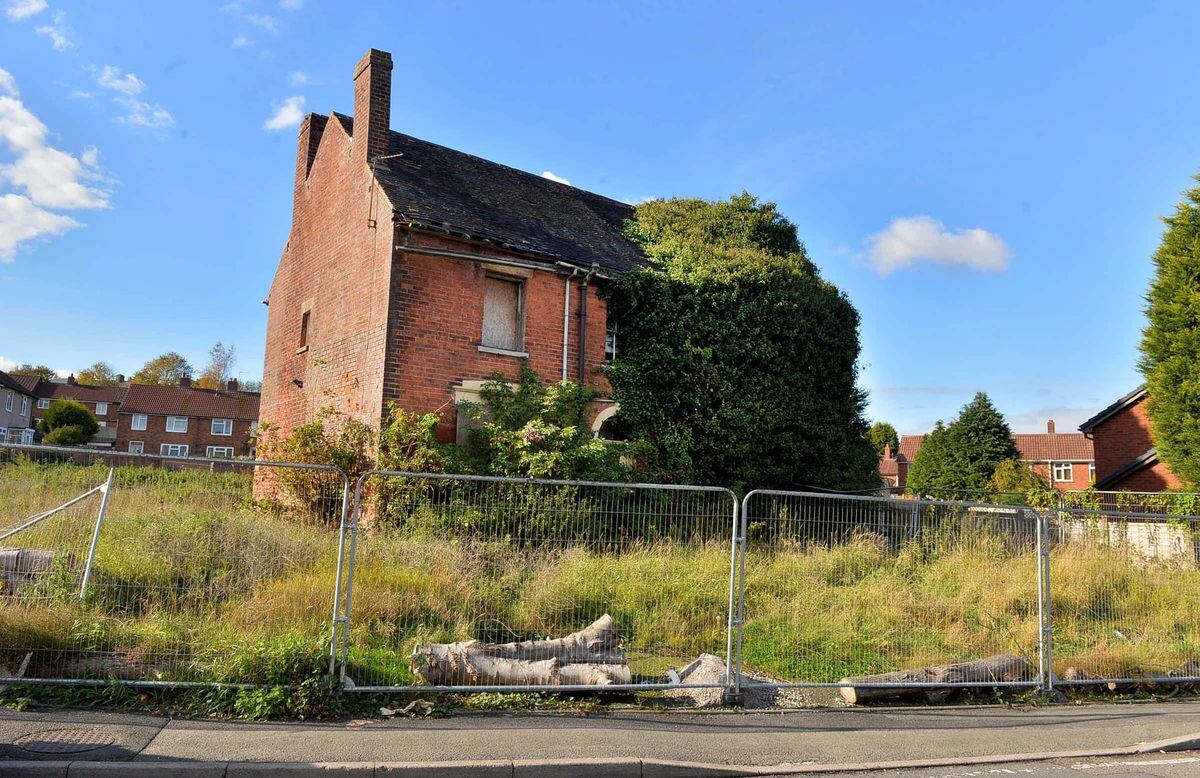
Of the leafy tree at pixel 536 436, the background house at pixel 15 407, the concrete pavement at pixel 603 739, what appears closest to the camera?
the concrete pavement at pixel 603 739

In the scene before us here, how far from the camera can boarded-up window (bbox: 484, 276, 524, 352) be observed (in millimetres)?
16219

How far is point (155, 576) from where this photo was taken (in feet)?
22.4

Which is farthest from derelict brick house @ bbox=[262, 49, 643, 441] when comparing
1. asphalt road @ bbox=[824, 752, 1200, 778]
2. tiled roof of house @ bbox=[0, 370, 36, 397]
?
tiled roof of house @ bbox=[0, 370, 36, 397]

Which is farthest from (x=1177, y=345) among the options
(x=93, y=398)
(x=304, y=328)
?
(x=93, y=398)

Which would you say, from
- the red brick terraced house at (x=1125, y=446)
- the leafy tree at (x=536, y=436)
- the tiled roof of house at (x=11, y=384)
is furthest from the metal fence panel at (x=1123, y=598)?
the tiled roof of house at (x=11, y=384)

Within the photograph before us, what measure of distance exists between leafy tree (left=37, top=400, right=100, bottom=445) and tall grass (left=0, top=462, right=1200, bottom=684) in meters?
55.2

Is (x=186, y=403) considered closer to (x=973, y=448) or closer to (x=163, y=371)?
(x=163, y=371)

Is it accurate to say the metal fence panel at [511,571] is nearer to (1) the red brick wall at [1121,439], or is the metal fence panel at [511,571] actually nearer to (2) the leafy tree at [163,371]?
(1) the red brick wall at [1121,439]

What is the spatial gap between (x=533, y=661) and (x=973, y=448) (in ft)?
107

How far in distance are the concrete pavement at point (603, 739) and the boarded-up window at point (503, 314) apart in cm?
1020

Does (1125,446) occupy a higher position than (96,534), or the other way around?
(1125,446)

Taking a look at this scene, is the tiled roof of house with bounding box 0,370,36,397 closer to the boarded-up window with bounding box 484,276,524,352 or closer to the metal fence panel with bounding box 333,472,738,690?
the boarded-up window with bounding box 484,276,524,352

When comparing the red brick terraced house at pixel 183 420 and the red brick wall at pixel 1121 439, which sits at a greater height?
the red brick terraced house at pixel 183 420

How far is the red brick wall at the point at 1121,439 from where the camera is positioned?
26.4 meters
